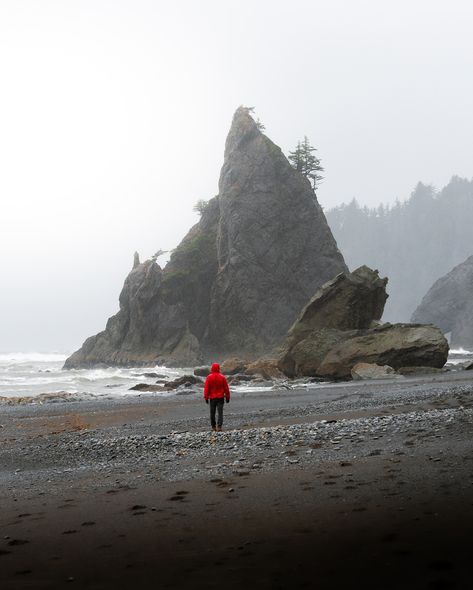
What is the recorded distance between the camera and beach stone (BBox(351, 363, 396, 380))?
35.6m

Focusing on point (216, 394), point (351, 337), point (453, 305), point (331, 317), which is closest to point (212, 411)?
point (216, 394)

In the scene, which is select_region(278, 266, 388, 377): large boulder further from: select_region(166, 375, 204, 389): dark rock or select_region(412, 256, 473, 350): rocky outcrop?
select_region(412, 256, 473, 350): rocky outcrop

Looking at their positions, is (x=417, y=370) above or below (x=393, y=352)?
below

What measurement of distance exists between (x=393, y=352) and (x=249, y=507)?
33.3 meters

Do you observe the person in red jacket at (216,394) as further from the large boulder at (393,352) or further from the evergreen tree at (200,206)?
the evergreen tree at (200,206)

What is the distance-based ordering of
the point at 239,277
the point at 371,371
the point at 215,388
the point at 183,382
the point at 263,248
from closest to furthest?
the point at 215,388
the point at 371,371
the point at 183,382
the point at 239,277
the point at 263,248

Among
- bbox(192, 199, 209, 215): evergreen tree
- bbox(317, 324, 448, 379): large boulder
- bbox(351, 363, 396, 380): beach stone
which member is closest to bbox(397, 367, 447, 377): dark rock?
bbox(351, 363, 396, 380): beach stone

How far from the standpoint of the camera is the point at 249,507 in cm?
710

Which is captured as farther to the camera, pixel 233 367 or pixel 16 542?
pixel 233 367

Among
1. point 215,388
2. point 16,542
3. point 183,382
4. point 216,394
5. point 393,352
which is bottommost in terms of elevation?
point 183,382

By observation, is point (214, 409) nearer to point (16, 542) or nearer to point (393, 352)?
point (16, 542)

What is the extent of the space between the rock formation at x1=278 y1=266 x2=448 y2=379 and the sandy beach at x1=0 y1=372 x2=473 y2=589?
81.0 feet

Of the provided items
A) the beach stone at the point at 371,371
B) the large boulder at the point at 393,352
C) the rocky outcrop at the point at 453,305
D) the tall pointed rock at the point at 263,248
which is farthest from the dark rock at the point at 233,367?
the rocky outcrop at the point at 453,305

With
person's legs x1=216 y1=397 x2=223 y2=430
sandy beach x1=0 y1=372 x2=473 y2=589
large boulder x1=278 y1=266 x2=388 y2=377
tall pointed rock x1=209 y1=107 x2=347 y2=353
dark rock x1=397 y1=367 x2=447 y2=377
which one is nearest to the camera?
sandy beach x1=0 y1=372 x2=473 y2=589
